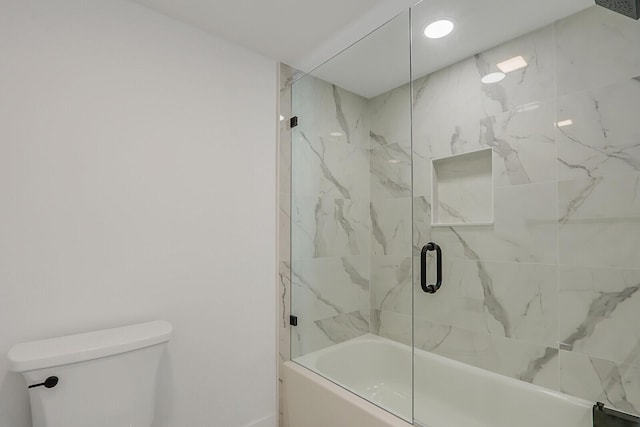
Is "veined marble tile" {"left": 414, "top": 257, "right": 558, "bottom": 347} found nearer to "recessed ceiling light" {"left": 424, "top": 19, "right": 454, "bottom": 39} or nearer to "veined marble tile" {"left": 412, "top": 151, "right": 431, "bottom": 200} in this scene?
"veined marble tile" {"left": 412, "top": 151, "right": 431, "bottom": 200}

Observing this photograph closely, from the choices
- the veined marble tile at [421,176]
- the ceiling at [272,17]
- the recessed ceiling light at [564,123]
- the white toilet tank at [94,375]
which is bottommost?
the white toilet tank at [94,375]

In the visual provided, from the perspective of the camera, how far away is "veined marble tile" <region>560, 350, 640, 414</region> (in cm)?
141

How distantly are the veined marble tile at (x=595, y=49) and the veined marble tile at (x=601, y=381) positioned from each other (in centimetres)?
130

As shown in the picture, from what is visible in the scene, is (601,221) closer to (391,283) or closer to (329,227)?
(391,283)

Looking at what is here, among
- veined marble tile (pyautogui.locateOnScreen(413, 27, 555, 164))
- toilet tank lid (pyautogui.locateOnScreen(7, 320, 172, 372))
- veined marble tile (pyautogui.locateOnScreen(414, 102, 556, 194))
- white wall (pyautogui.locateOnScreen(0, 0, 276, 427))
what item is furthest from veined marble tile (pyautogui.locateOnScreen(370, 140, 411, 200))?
toilet tank lid (pyautogui.locateOnScreen(7, 320, 172, 372))

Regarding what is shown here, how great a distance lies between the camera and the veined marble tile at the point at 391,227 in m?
2.27

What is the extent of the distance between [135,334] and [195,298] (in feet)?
1.13

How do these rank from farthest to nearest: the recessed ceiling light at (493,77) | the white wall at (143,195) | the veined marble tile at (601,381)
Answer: the recessed ceiling light at (493,77)
the veined marble tile at (601,381)
the white wall at (143,195)

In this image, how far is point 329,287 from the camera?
223 cm

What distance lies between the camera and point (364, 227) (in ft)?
7.89

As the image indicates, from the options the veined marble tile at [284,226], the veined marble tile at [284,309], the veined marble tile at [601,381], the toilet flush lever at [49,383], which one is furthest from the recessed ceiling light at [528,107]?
the toilet flush lever at [49,383]

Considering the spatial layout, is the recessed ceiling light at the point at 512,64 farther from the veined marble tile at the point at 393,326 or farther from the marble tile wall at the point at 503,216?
the veined marble tile at the point at 393,326

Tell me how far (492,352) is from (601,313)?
59 cm

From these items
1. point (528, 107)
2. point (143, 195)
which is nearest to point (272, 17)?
point (143, 195)
